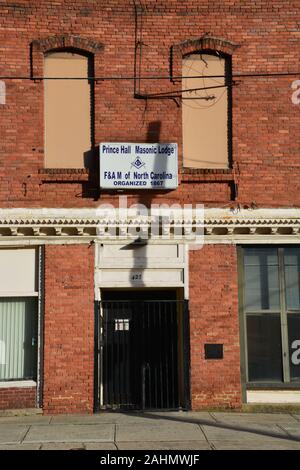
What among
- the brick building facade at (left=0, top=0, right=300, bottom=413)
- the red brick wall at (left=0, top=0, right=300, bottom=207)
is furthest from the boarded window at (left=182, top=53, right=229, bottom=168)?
the red brick wall at (left=0, top=0, right=300, bottom=207)

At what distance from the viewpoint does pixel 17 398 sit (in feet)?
34.8

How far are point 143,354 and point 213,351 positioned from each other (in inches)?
51.3

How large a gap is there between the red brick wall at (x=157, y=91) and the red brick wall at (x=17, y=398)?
342 centimetres

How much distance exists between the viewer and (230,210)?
36.6 ft

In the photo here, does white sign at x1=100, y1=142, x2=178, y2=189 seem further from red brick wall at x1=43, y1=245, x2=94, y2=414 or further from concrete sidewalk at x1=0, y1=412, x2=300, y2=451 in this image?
concrete sidewalk at x1=0, y1=412, x2=300, y2=451

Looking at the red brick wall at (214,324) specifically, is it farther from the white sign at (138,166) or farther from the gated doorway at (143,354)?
the white sign at (138,166)

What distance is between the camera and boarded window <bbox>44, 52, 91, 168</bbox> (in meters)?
11.3

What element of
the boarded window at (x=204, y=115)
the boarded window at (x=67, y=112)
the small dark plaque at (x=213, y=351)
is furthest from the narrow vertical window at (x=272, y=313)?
the boarded window at (x=67, y=112)

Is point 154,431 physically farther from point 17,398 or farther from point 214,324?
point 17,398

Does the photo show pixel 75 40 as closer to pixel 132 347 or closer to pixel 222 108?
pixel 222 108

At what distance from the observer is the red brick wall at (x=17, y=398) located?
1056 centimetres

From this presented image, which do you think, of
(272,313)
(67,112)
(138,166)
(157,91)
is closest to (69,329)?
(138,166)

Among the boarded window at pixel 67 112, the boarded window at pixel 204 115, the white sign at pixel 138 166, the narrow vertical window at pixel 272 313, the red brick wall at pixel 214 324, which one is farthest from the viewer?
the boarded window at pixel 204 115

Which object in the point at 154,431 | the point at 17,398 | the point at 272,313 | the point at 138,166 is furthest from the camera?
the point at 272,313
